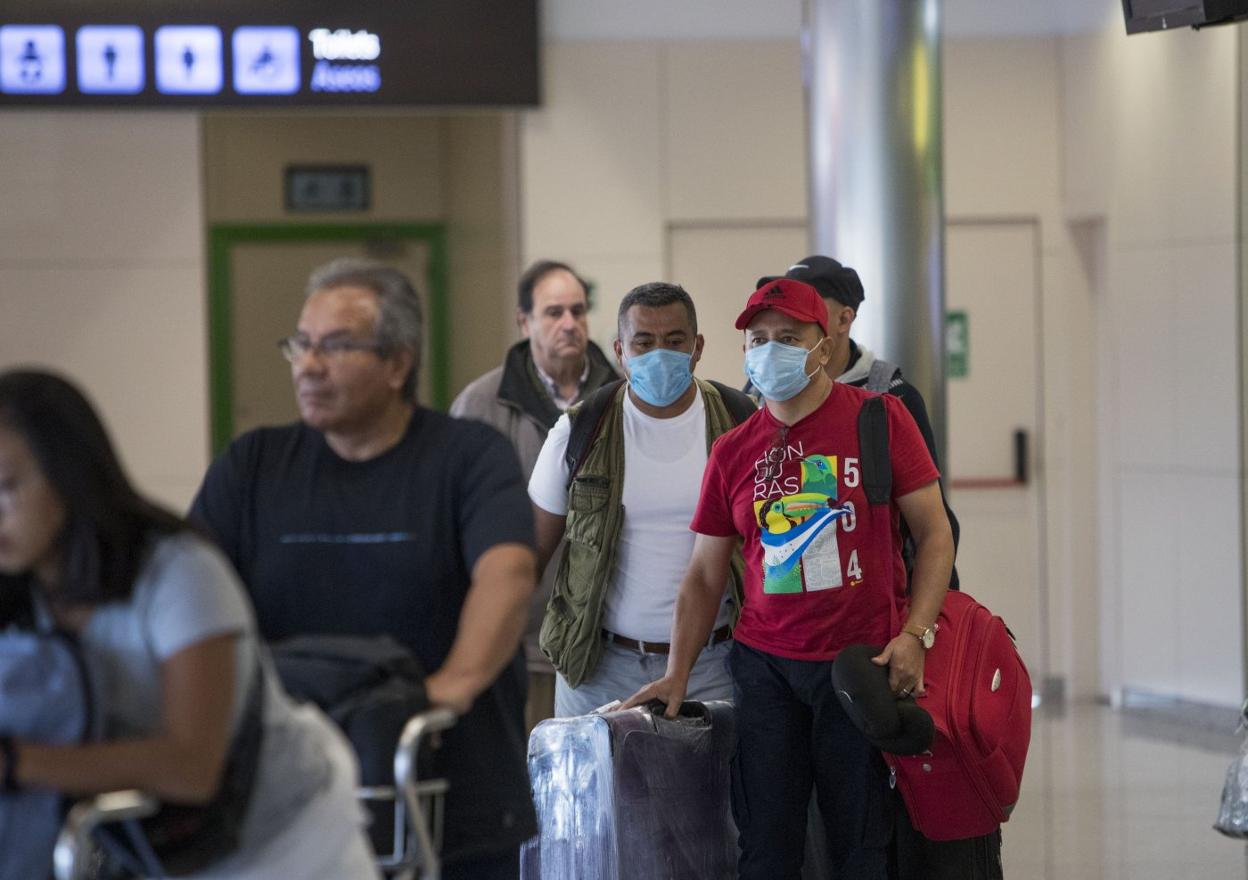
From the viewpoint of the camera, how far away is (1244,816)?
390 cm

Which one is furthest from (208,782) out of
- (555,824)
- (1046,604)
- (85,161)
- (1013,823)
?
(1046,604)

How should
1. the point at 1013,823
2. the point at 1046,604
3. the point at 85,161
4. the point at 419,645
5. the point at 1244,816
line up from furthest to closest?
the point at 1046,604, the point at 85,161, the point at 1013,823, the point at 1244,816, the point at 419,645

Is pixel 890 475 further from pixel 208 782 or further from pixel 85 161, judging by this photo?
pixel 85 161

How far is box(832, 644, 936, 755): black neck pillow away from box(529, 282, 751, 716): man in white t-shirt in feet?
1.91

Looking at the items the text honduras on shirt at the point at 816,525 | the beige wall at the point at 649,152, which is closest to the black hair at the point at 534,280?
the text honduras on shirt at the point at 816,525

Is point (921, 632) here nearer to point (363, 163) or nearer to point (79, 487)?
point (79, 487)

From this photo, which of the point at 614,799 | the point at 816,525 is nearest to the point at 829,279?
the point at 816,525

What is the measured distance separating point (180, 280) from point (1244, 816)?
5.45 metres

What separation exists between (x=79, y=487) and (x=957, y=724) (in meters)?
2.10

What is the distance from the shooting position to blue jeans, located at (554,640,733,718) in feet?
13.2

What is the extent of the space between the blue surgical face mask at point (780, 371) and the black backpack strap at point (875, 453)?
0.51 ft

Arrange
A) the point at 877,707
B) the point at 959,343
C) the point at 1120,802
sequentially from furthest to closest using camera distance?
the point at 959,343 → the point at 1120,802 → the point at 877,707

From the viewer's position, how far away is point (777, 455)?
3701 millimetres

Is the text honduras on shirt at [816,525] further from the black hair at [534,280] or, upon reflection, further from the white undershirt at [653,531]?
the black hair at [534,280]
